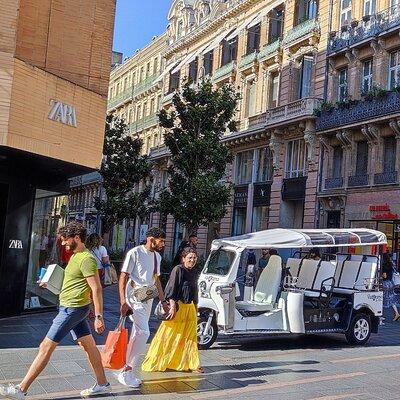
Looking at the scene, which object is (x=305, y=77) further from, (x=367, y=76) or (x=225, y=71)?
(x=225, y=71)

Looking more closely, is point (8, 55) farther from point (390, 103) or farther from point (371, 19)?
point (371, 19)

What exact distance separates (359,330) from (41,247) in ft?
22.3

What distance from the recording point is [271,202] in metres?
32.2

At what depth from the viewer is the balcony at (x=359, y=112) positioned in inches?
976

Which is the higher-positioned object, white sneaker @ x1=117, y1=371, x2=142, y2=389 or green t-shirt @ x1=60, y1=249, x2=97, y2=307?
green t-shirt @ x1=60, y1=249, x2=97, y2=307

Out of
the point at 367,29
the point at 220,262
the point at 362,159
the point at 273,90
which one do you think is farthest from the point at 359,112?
Answer: the point at 220,262

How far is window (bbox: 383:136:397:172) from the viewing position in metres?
25.4

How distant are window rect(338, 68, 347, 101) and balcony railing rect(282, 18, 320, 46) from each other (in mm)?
2821

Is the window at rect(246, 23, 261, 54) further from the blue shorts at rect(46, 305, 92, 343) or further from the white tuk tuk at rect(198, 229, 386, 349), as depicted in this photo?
the blue shorts at rect(46, 305, 92, 343)

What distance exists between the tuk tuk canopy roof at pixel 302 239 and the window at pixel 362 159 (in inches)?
624

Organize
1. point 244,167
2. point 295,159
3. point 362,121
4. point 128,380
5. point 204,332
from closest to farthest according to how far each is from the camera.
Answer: point 128,380 → point 204,332 → point 362,121 → point 295,159 → point 244,167

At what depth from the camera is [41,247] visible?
1317 cm

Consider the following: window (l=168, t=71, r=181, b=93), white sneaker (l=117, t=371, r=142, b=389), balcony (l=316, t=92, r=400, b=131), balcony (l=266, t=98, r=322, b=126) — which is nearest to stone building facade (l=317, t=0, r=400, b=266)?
balcony (l=316, t=92, r=400, b=131)

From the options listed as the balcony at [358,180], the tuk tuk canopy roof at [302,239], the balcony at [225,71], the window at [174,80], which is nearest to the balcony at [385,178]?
the balcony at [358,180]
